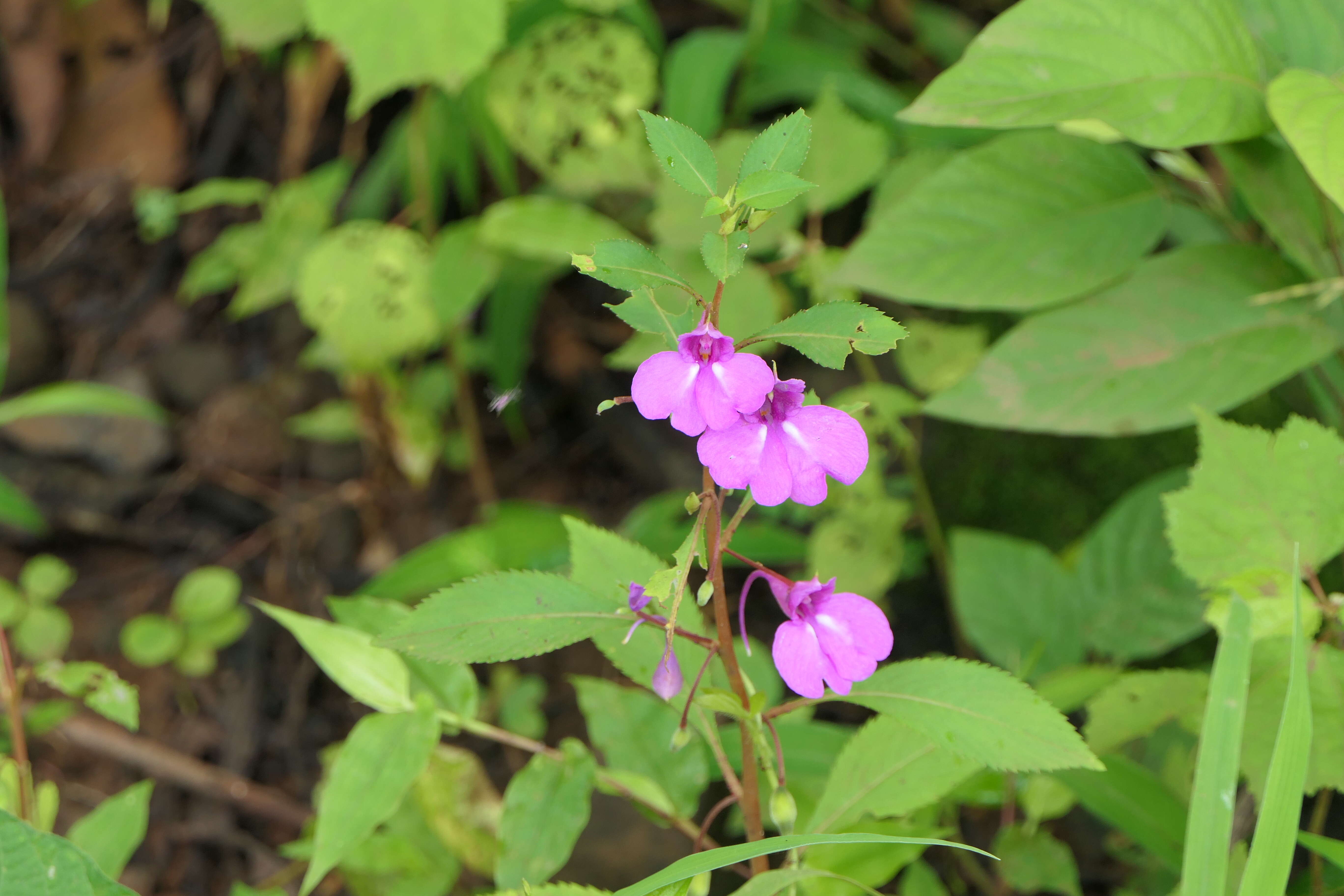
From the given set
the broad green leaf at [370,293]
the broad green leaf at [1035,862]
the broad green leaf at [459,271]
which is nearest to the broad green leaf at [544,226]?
the broad green leaf at [459,271]

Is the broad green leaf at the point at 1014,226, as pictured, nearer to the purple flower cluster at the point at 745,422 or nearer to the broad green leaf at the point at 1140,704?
the broad green leaf at the point at 1140,704

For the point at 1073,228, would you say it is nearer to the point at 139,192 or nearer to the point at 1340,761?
the point at 1340,761

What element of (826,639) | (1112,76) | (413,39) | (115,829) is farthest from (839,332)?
(413,39)

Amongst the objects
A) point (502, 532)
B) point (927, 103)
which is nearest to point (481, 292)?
point (502, 532)

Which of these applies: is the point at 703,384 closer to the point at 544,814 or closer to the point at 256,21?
the point at 544,814

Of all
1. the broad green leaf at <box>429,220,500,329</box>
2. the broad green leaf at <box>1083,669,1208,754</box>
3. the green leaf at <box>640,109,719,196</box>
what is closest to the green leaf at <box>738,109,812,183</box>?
the green leaf at <box>640,109,719,196</box>

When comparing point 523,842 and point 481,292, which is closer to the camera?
point 523,842

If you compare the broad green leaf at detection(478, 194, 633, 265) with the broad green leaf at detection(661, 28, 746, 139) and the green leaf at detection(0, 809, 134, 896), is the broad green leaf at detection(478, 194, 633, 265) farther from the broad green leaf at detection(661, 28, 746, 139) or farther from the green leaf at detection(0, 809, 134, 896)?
Answer: the green leaf at detection(0, 809, 134, 896)
